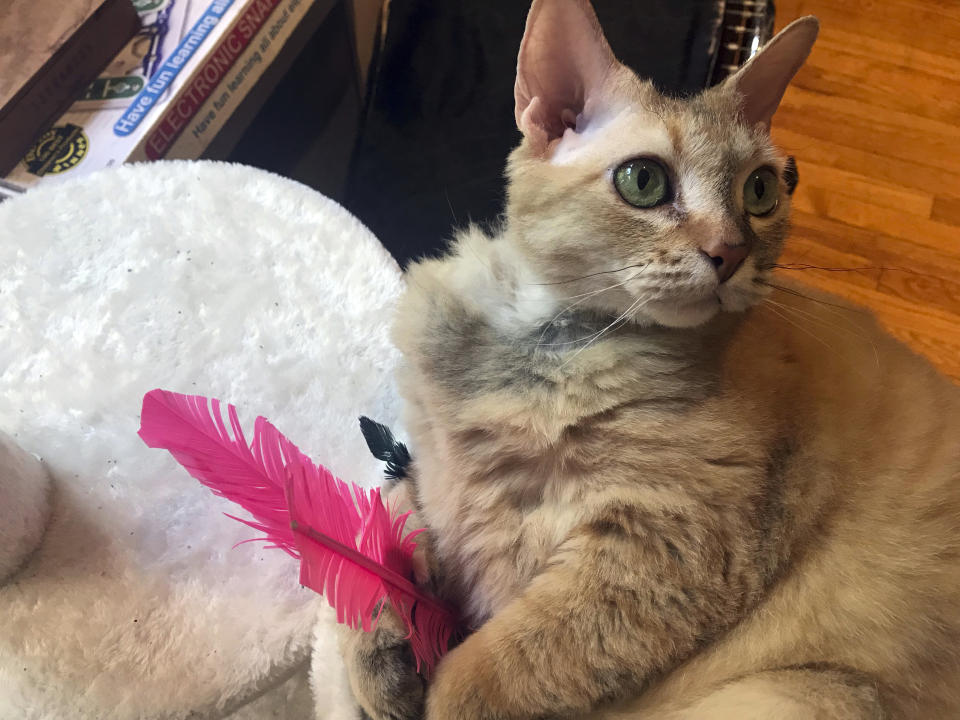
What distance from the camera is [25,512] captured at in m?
0.84

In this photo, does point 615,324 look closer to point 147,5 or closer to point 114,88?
point 114,88

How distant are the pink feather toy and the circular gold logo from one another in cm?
63

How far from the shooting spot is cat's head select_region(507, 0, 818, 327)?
69 cm

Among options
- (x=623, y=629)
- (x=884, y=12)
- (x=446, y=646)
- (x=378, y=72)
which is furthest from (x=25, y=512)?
(x=884, y=12)

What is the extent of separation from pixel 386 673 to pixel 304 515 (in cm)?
20

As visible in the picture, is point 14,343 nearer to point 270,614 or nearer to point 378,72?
point 270,614

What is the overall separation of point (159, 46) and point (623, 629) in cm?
125

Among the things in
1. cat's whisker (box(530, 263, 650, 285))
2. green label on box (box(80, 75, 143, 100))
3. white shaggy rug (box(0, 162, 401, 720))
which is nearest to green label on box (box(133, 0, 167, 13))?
green label on box (box(80, 75, 143, 100))

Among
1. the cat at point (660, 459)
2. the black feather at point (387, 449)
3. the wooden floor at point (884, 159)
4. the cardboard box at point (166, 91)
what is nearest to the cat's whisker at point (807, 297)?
the cat at point (660, 459)

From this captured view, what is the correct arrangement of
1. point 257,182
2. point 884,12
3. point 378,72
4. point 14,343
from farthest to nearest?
point 884,12, point 378,72, point 257,182, point 14,343

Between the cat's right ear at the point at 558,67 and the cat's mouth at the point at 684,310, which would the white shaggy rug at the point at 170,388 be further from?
the cat's mouth at the point at 684,310

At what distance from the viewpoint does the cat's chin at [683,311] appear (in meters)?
0.70

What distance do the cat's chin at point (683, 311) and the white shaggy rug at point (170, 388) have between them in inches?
20.2

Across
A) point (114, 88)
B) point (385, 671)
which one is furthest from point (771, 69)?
point (114, 88)
